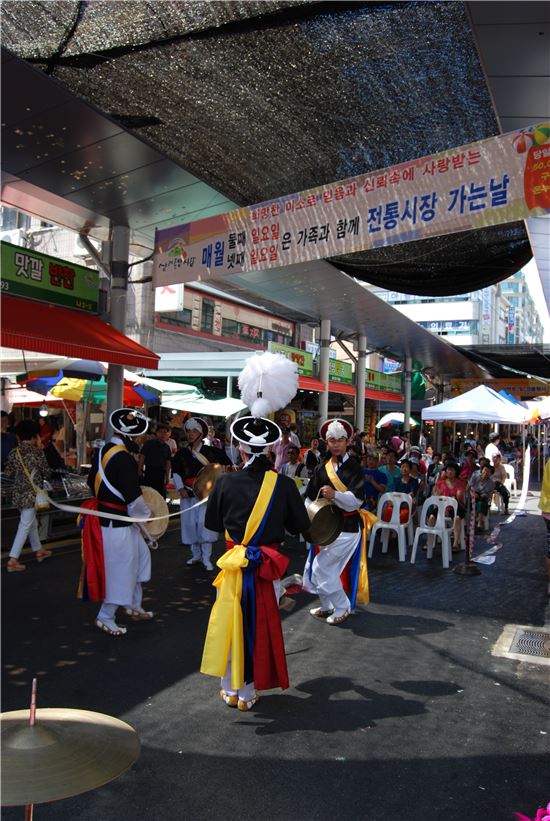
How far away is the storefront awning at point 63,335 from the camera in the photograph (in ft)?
23.1

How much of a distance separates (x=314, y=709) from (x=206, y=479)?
11.1 ft

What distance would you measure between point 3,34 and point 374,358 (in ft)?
129

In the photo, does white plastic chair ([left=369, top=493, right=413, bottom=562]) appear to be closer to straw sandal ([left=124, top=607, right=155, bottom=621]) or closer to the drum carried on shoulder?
the drum carried on shoulder

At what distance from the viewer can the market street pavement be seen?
9.60ft

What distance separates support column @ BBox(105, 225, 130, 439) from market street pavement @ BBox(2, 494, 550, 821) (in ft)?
11.5

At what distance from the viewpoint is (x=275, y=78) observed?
5277mm

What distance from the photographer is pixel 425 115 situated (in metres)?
5.50

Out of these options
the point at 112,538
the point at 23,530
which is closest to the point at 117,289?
the point at 23,530

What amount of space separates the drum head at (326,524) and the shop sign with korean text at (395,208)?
7.43 ft

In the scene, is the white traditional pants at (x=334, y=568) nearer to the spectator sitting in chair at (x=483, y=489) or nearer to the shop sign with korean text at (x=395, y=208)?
the shop sign with korean text at (x=395, y=208)

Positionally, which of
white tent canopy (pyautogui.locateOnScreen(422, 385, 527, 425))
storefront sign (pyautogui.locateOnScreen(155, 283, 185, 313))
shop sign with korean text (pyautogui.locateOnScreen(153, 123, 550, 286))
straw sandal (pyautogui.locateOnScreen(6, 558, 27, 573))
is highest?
storefront sign (pyautogui.locateOnScreen(155, 283, 185, 313))

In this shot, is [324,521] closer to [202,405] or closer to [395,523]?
[395,523]

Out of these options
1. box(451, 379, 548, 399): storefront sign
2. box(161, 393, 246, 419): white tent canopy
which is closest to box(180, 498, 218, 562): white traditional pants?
box(161, 393, 246, 419): white tent canopy

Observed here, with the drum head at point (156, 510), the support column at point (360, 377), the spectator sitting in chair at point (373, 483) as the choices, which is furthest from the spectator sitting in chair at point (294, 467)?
the support column at point (360, 377)
